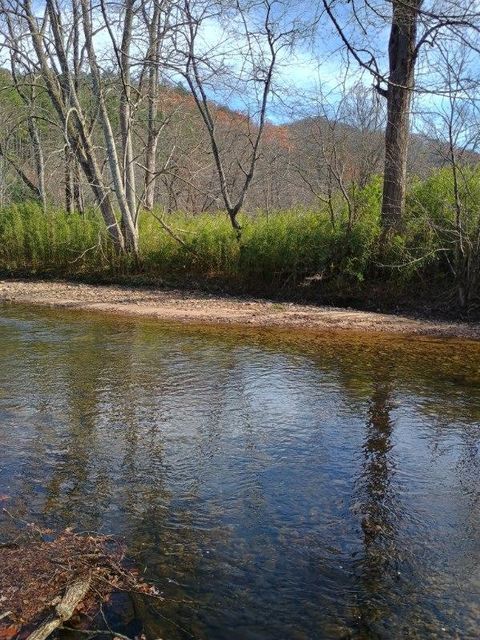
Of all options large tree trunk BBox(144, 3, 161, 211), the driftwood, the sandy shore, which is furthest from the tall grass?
the driftwood

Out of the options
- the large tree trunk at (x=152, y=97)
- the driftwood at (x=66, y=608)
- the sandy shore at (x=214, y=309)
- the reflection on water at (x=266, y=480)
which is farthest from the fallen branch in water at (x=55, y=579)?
the large tree trunk at (x=152, y=97)

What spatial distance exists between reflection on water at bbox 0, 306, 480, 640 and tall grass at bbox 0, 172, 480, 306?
12.8ft

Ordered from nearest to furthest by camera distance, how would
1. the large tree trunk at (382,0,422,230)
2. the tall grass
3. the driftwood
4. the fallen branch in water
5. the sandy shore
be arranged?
the driftwood → the fallen branch in water → the sandy shore → the tall grass → the large tree trunk at (382,0,422,230)

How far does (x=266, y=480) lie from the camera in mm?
4055

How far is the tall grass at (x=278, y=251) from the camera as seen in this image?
36.5 ft

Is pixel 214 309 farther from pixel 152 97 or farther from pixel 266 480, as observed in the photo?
pixel 266 480

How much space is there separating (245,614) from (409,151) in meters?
11.0

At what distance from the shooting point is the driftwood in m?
2.39

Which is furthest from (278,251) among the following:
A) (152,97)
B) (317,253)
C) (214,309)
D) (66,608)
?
(66,608)

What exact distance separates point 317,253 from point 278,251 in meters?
Answer: 0.93

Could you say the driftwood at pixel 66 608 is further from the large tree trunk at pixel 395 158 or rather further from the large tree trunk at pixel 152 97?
the large tree trunk at pixel 152 97

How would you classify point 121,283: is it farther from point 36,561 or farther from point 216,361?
point 36,561

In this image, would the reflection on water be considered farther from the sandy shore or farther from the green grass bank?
the green grass bank

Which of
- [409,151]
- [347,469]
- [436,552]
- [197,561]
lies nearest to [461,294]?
[409,151]
